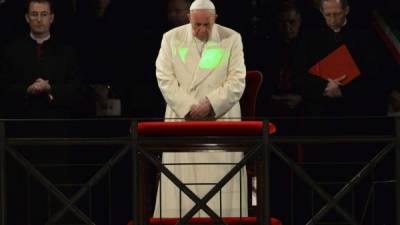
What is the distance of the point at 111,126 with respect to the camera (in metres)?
8.89

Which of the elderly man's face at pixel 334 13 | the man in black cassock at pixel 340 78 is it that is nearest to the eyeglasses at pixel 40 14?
the man in black cassock at pixel 340 78

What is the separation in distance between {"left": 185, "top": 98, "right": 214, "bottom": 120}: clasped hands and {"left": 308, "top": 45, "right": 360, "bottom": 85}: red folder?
3.32 ft

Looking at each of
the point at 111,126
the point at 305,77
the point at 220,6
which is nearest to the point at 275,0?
the point at 220,6

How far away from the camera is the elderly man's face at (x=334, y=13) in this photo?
8312 millimetres

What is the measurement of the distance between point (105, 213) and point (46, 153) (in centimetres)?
80

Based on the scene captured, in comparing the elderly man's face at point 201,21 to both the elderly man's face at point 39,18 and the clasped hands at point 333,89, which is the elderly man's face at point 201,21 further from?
the elderly man's face at point 39,18

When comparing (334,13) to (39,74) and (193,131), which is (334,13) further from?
(193,131)

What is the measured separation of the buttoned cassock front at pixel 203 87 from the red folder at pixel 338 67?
2.19 ft

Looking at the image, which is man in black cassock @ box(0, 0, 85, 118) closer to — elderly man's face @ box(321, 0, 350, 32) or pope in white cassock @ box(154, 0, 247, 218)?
pope in white cassock @ box(154, 0, 247, 218)

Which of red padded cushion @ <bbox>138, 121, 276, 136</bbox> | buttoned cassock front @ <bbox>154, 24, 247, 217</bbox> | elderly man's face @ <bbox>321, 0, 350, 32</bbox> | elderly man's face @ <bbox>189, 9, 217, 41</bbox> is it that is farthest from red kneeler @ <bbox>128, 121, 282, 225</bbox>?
elderly man's face @ <bbox>321, 0, 350, 32</bbox>

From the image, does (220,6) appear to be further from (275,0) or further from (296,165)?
(296,165)

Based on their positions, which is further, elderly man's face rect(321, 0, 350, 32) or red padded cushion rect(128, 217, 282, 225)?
elderly man's face rect(321, 0, 350, 32)

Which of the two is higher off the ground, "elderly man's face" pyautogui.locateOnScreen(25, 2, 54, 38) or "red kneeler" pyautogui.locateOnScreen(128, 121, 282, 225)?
"elderly man's face" pyautogui.locateOnScreen(25, 2, 54, 38)

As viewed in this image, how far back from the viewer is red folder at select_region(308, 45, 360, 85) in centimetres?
834
